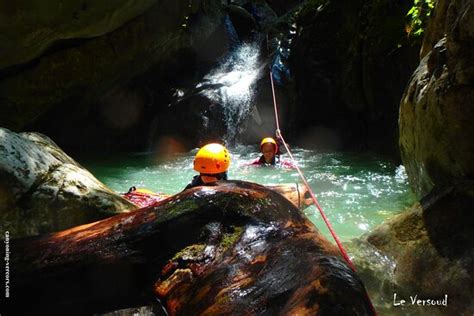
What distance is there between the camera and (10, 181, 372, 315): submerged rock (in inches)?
87.7

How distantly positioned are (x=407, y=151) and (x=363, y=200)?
175cm

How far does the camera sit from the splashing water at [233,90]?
12.9 meters

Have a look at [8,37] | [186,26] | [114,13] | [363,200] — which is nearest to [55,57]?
[114,13]

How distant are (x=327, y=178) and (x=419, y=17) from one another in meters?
3.70

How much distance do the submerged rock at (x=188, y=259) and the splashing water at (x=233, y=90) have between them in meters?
9.90

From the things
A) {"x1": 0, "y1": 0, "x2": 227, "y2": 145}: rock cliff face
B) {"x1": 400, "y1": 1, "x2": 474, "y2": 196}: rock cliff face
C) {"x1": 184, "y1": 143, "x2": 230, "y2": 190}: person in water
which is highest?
{"x1": 0, "y1": 0, "x2": 227, "y2": 145}: rock cliff face

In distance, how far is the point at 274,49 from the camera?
13930 mm

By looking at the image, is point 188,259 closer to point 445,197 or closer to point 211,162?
point 211,162

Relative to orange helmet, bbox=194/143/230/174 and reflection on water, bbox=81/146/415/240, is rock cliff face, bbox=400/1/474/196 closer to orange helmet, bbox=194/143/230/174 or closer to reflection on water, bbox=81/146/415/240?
reflection on water, bbox=81/146/415/240

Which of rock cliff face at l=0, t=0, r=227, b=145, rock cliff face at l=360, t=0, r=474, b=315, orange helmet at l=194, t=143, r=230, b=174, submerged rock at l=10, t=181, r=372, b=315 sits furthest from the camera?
rock cliff face at l=0, t=0, r=227, b=145

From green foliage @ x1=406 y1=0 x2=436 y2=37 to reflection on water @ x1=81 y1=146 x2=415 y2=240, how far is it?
9.42 ft

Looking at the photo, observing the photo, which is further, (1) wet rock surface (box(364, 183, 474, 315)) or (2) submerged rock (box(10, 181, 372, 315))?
(1) wet rock surface (box(364, 183, 474, 315))

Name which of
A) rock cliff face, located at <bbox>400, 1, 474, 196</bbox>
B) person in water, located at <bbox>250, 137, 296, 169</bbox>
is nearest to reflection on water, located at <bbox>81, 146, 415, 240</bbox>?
person in water, located at <bbox>250, 137, 296, 169</bbox>

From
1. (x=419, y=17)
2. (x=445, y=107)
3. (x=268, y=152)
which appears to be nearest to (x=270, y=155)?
(x=268, y=152)
